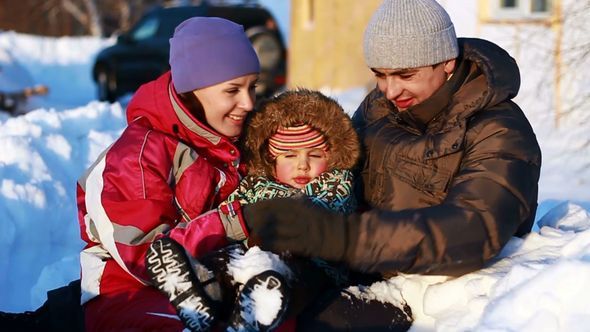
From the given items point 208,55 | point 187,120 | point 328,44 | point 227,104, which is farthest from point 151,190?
point 328,44

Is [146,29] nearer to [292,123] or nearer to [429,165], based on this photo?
[292,123]

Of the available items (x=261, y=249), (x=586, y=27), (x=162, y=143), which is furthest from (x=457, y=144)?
(x=586, y=27)

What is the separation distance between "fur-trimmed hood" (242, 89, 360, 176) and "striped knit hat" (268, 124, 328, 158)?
0.05 ft

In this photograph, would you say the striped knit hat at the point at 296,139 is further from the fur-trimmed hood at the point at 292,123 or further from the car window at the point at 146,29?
the car window at the point at 146,29

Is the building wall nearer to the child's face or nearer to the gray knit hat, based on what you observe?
the child's face

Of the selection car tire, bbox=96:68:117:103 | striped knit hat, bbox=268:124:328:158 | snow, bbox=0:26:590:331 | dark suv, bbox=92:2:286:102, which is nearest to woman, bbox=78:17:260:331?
striped knit hat, bbox=268:124:328:158

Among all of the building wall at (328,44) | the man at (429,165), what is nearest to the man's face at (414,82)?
the man at (429,165)

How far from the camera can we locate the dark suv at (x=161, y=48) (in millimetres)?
18500

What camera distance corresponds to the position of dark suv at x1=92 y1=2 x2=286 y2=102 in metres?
18.5

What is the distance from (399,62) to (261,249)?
0.91m

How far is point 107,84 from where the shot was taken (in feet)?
65.8

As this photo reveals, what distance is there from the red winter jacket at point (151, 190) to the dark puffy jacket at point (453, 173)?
1.67ft

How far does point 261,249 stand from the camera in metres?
2.90

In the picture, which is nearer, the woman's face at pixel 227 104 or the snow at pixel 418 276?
the snow at pixel 418 276
